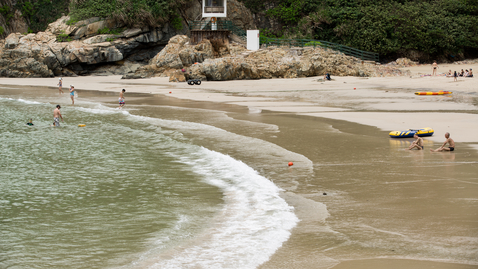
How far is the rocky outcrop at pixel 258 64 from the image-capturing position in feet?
120

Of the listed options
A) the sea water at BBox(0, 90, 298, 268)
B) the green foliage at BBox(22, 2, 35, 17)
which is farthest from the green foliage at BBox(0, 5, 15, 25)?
the sea water at BBox(0, 90, 298, 268)

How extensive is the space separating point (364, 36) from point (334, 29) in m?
3.31

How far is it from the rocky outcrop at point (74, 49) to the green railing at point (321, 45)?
12.9 m

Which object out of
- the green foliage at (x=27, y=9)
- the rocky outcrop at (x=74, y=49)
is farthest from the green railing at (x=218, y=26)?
the green foliage at (x=27, y=9)

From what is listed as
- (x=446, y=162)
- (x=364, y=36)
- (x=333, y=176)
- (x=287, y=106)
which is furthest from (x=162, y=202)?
(x=364, y=36)

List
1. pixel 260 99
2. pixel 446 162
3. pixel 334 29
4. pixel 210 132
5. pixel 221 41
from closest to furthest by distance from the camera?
pixel 446 162 < pixel 210 132 < pixel 260 99 < pixel 221 41 < pixel 334 29

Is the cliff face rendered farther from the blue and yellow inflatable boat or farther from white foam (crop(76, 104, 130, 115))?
the blue and yellow inflatable boat

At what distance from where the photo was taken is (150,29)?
155ft

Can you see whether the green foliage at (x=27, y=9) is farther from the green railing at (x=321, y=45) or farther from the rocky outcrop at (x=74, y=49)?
the green railing at (x=321, y=45)

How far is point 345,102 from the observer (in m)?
22.8

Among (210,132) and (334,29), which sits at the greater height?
(334,29)

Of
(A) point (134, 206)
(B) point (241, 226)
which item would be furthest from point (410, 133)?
(A) point (134, 206)

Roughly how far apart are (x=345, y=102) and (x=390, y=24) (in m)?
26.0

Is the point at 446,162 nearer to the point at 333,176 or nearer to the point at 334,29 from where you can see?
the point at 333,176
